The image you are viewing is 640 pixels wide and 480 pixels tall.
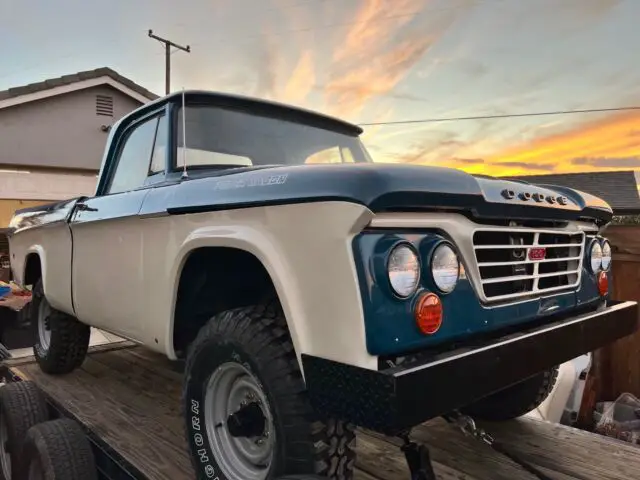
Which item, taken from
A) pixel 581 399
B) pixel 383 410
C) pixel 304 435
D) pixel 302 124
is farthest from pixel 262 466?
pixel 581 399

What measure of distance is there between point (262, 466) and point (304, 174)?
46.1 inches

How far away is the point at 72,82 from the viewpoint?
15.6 meters

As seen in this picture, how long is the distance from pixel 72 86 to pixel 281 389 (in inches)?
652

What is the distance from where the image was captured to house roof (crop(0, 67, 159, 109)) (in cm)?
1458

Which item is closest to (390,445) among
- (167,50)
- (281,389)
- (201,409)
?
(201,409)

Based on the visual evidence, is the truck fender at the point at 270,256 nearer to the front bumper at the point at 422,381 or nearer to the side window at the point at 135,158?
the front bumper at the point at 422,381

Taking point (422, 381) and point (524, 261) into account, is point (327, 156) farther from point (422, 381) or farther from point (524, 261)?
point (422, 381)

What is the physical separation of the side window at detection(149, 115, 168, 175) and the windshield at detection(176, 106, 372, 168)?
0.14 m

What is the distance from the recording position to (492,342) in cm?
175

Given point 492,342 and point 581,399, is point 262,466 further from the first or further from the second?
point 581,399

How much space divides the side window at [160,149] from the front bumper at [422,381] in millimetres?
1697

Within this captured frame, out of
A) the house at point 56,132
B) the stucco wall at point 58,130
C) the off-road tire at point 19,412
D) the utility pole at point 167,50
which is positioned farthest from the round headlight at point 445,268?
the utility pole at point 167,50

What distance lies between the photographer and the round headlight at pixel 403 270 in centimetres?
155

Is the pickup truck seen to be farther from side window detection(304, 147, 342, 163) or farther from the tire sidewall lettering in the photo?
side window detection(304, 147, 342, 163)
